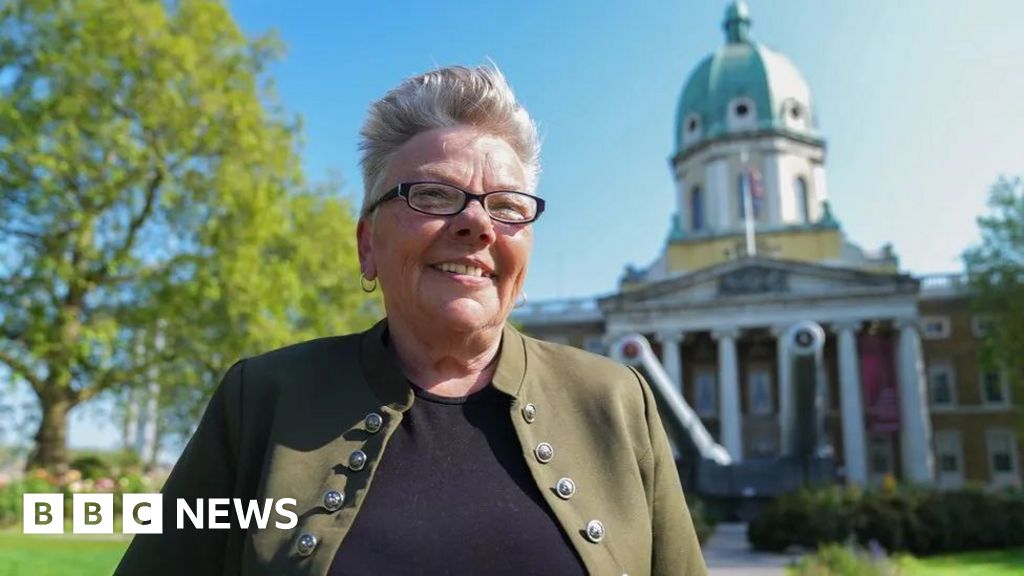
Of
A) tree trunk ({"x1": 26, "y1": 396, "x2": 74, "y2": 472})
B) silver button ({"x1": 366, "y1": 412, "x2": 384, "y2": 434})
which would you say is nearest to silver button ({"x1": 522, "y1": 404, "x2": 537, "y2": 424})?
silver button ({"x1": 366, "y1": 412, "x2": 384, "y2": 434})

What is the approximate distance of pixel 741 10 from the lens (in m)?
54.4

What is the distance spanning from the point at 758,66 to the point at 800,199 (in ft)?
27.9

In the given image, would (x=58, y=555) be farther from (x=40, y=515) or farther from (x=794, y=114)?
(x=794, y=114)

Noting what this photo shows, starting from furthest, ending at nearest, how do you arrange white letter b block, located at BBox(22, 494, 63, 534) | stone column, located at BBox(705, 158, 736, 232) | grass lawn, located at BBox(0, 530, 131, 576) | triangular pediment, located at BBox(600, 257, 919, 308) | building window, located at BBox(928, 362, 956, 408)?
stone column, located at BBox(705, 158, 736, 232) < building window, located at BBox(928, 362, 956, 408) < triangular pediment, located at BBox(600, 257, 919, 308) < grass lawn, located at BBox(0, 530, 131, 576) < white letter b block, located at BBox(22, 494, 63, 534)

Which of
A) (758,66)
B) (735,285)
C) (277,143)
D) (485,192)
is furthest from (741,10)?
(485,192)

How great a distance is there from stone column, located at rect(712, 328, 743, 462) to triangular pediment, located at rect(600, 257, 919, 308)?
1782 millimetres

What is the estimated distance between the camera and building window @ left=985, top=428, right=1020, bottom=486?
39.0 metres

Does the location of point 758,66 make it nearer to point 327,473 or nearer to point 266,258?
point 266,258

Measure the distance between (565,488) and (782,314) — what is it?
3924 cm

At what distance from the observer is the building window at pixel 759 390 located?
136 feet

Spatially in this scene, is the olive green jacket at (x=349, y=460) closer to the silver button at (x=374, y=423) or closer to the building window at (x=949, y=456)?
the silver button at (x=374, y=423)

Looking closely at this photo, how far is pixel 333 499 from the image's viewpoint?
1.62 m

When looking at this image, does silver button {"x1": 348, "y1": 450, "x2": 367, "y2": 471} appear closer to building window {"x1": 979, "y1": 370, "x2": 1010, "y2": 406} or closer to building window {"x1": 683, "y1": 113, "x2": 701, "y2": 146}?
building window {"x1": 979, "y1": 370, "x2": 1010, "y2": 406}

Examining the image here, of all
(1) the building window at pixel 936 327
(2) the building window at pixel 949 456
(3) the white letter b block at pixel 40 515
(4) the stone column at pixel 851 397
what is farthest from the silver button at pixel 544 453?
(1) the building window at pixel 936 327
